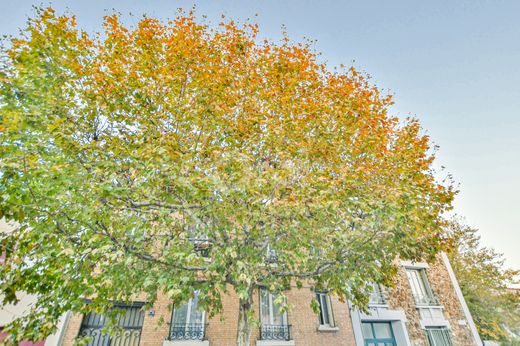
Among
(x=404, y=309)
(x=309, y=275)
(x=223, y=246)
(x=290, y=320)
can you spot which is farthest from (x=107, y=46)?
(x=404, y=309)

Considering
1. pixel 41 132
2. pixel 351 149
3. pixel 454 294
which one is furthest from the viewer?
pixel 454 294

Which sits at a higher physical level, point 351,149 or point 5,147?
point 351,149

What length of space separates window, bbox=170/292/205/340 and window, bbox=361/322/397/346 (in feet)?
26.3

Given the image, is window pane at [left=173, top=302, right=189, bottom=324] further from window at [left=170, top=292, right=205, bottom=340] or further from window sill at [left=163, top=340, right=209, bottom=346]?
window sill at [left=163, top=340, right=209, bottom=346]

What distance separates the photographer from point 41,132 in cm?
617

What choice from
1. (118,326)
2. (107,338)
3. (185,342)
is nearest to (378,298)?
(185,342)

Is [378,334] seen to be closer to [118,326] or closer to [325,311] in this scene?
[325,311]

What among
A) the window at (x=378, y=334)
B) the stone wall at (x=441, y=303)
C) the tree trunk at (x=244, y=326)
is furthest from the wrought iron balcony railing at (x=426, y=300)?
the tree trunk at (x=244, y=326)

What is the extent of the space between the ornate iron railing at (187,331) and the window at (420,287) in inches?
470

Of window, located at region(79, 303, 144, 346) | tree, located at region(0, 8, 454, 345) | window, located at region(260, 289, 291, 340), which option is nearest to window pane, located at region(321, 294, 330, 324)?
window, located at region(260, 289, 291, 340)

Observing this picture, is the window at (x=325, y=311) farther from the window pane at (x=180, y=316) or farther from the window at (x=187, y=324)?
the window pane at (x=180, y=316)

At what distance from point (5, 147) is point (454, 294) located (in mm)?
21393

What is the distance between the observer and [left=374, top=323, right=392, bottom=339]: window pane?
503 inches

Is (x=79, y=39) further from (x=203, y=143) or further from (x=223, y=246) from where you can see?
(x=223, y=246)
